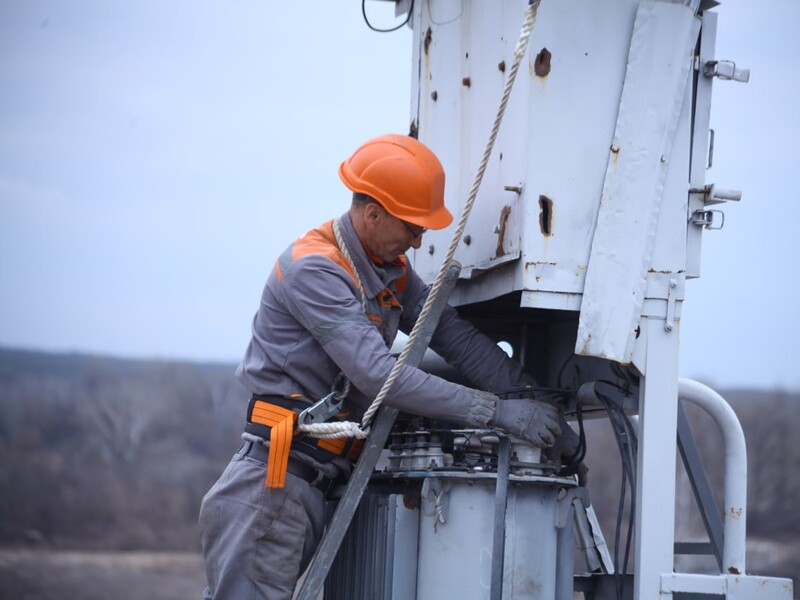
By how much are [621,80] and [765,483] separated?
25032 mm

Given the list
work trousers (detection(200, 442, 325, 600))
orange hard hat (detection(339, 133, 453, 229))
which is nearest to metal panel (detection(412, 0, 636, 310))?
orange hard hat (detection(339, 133, 453, 229))

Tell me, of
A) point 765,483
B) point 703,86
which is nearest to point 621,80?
point 703,86

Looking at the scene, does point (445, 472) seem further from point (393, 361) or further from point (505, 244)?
point (505, 244)

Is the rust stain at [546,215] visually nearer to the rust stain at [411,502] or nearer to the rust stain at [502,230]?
the rust stain at [502,230]

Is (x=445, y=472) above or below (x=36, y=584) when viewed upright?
above

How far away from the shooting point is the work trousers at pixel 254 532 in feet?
11.8

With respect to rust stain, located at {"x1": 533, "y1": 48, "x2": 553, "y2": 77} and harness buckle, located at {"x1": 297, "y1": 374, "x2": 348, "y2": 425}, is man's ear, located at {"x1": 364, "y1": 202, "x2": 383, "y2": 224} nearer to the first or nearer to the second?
harness buckle, located at {"x1": 297, "y1": 374, "x2": 348, "y2": 425}

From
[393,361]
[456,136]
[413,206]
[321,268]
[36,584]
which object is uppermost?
[456,136]

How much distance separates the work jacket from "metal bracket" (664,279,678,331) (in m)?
0.65

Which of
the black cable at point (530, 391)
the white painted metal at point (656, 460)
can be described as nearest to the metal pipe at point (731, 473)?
the white painted metal at point (656, 460)

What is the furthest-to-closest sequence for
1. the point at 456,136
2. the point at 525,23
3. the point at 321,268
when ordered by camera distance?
the point at 456,136 → the point at 321,268 → the point at 525,23

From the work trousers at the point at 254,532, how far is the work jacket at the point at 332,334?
1.00 ft

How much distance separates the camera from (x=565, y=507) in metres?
3.65

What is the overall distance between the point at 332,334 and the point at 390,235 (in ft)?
1.50
